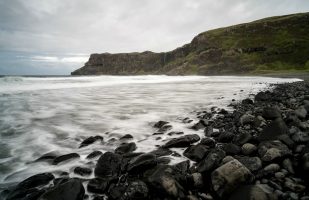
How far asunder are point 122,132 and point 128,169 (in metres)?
3.60

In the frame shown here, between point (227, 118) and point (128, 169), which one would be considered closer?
point (128, 169)

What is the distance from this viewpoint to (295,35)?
9088 centimetres

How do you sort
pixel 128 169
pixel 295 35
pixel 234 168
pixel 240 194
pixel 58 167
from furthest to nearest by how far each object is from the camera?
pixel 295 35 → pixel 58 167 → pixel 128 169 → pixel 234 168 → pixel 240 194

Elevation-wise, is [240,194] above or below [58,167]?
above

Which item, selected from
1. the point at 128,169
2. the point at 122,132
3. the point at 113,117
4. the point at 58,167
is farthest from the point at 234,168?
the point at 113,117

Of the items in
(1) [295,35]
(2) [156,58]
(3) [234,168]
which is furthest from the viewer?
(2) [156,58]

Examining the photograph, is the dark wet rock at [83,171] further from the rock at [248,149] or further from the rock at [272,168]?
the rock at [272,168]

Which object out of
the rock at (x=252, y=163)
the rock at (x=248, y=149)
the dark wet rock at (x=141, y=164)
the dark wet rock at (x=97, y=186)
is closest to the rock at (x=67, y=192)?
the dark wet rock at (x=97, y=186)

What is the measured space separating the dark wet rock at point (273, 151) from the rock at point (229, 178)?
2.71 feet

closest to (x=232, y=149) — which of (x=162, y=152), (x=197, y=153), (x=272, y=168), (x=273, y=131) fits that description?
(x=197, y=153)

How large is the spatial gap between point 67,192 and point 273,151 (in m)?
3.96

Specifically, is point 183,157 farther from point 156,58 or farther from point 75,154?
point 156,58

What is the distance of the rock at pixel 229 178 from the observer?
396 centimetres

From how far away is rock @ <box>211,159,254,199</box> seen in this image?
156 inches
